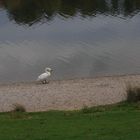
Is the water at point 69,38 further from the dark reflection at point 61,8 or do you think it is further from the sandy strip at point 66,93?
the sandy strip at point 66,93

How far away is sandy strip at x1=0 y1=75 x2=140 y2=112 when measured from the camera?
20875mm

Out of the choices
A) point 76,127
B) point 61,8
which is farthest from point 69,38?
point 76,127

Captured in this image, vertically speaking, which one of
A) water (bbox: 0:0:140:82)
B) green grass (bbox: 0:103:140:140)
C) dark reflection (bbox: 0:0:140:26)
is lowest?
dark reflection (bbox: 0:0:140:26)

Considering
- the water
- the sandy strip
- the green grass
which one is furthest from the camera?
the water

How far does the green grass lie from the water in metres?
12.6

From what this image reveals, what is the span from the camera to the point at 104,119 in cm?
1422

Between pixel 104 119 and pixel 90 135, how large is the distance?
2.13 m

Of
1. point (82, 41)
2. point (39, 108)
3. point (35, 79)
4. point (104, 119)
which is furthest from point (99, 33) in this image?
point (104, 119)

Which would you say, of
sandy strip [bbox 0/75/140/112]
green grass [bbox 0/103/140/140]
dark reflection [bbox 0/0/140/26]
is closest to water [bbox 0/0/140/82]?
dark reflection [bbox 0/0/140/26]

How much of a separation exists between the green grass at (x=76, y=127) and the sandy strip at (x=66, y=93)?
4939mm

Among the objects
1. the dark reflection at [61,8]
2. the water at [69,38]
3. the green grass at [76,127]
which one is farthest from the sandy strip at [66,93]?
the dark reflection at [61,8]

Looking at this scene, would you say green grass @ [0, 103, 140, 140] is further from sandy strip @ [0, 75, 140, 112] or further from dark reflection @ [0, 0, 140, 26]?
dark reflection @ [0, 0, 140, 26]

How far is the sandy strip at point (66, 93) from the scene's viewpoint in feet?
68.5

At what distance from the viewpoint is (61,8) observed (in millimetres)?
50031
